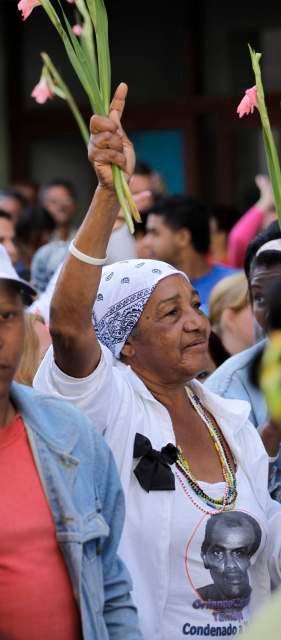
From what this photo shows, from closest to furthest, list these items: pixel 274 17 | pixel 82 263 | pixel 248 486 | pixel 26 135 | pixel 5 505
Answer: pixel 5 505 → pixel 82 263 → pixel 248 486 → pixel 274 17 → pixel 26 135

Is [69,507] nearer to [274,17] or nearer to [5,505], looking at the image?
[5,505]

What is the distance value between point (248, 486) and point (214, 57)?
9375 millimetres

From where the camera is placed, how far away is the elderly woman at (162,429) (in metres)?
3.49

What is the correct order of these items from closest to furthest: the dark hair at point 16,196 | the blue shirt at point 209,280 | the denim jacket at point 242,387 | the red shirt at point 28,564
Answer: the red shirt at point 28,564 < the denim jacket at point 242,387 < the blue shirt at point 209,280 < the dark hair at point 16,196

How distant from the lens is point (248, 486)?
3.93 meters

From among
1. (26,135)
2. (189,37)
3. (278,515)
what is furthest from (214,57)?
(278,515)

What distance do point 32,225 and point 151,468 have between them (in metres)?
5.66

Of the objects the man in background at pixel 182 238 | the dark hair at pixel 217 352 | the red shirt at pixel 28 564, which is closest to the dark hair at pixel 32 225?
the man in background at pixel 182 238

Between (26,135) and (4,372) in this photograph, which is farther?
(26,135)

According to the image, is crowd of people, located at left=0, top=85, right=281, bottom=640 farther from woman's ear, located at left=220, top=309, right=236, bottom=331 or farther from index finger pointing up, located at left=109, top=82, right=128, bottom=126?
woman's ear, located at left=220, top=309, right=236, bottom=331

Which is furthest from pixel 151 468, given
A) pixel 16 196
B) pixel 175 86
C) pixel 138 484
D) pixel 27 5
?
pixel 175 86

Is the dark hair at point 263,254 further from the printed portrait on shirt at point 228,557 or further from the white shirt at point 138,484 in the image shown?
the printed portrait on shirt at point 228,557

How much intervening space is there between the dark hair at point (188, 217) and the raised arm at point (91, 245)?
4402mm

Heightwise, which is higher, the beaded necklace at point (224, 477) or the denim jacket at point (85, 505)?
the denim jacket at point (85, 505)
